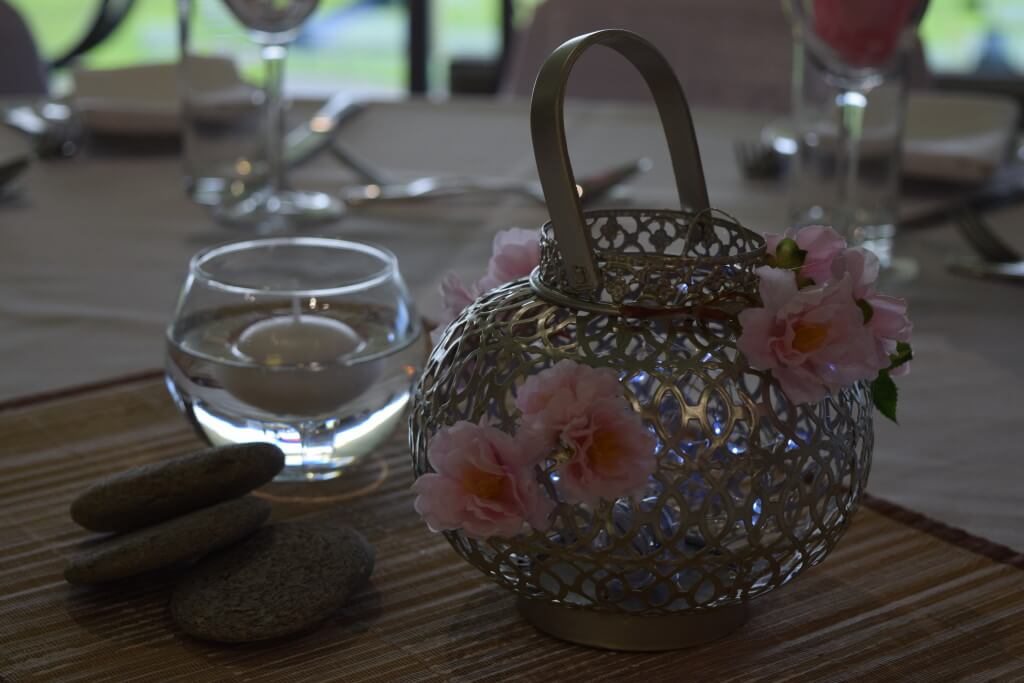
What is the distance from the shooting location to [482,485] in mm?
372

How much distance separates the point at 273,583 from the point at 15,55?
1.33 metres

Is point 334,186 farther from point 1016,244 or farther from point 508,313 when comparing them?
point 508,313

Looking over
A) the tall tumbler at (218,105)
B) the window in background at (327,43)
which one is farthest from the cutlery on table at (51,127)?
the window in background at (327,43)

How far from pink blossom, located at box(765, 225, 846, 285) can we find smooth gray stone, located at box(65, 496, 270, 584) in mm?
207

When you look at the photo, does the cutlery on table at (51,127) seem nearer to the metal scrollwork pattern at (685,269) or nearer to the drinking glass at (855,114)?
the drinking glass at (855,114)

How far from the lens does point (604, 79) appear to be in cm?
152

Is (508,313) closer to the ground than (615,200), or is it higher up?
higher up

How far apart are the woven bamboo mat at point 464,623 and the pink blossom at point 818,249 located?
0.12m

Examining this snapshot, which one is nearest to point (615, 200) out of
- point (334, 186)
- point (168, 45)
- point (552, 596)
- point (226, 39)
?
point (334, 186)

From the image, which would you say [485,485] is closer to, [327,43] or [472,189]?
[472,189]

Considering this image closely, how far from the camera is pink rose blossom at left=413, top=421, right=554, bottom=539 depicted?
14.4 inches

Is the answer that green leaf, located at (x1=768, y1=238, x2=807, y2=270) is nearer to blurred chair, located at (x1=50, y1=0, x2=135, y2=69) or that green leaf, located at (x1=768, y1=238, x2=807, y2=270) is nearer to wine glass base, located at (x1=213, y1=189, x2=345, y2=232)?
wine glass base, located at (x1=213, y1=189, x2=345, y2=232)

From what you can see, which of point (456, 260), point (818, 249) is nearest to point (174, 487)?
point (818, 249)

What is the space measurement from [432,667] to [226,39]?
79cm
